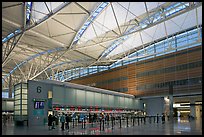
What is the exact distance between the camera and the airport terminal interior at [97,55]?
24673mm

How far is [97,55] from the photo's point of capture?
164 feet

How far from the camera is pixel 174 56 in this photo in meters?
44.9

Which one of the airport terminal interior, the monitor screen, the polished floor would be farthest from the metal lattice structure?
the polished floor

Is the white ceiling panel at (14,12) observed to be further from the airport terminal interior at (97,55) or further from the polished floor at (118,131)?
the polished floor at (118,131)

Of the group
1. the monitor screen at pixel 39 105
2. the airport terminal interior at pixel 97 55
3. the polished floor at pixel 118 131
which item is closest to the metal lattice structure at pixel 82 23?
the airport terminal interior at pixel 97 55

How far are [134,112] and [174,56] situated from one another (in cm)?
1471

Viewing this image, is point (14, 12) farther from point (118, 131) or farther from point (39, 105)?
point (118, 131)

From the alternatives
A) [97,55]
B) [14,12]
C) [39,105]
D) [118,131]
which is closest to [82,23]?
[14,12]

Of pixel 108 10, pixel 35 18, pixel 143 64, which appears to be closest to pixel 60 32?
pixel 35 18

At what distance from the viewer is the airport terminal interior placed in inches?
971

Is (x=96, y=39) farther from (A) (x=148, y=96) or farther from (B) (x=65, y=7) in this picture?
(A) (x=148, y=96)

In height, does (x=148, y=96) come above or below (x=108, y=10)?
below

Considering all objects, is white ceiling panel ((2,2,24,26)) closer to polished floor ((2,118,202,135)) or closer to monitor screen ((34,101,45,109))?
monitor screen ((34,101,45,109))

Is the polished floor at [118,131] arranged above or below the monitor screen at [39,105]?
below
